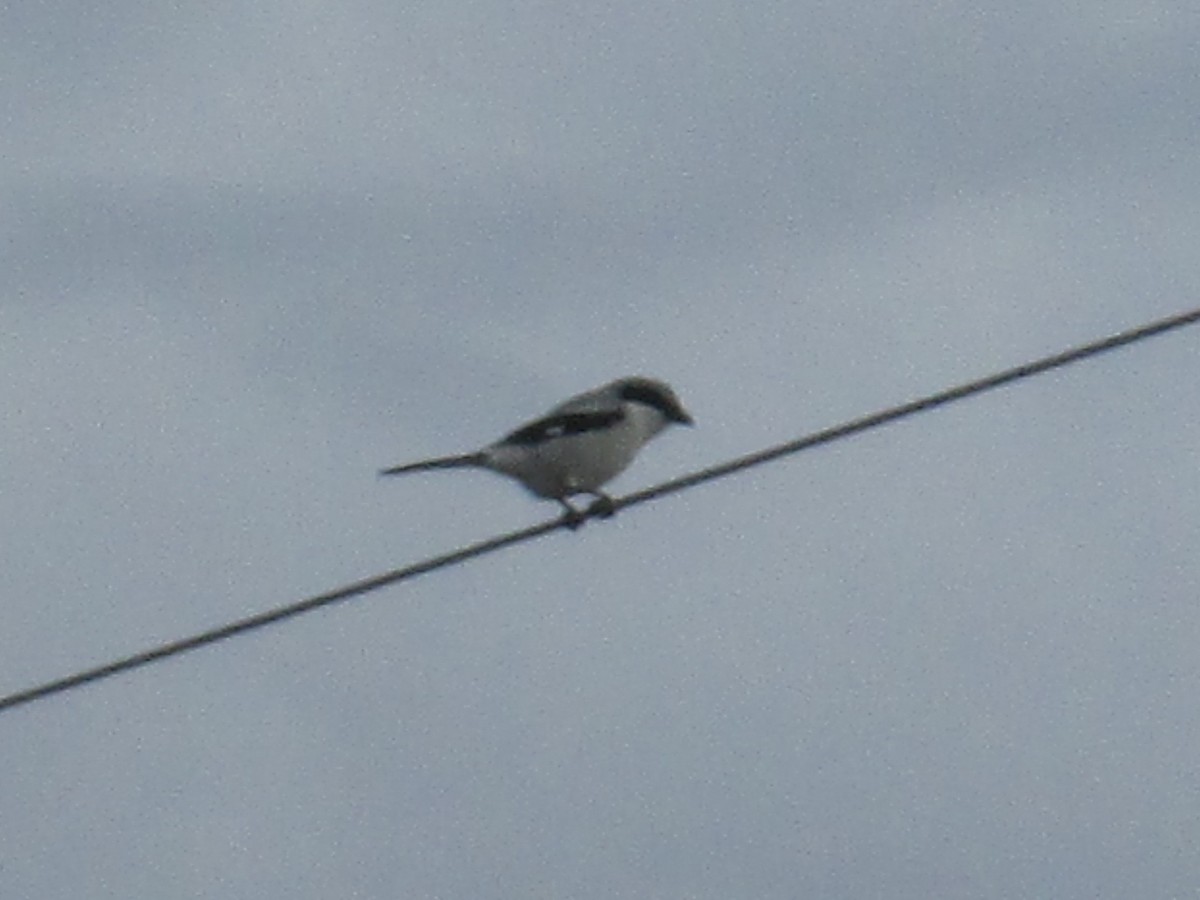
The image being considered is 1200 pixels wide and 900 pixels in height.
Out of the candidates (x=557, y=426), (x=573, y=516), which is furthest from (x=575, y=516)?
(x=557, y=426)

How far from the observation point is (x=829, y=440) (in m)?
9.29

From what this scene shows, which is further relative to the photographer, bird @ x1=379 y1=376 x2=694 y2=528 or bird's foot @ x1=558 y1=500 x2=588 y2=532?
bird @ x1=379 y1=376 x2=694 y2=528

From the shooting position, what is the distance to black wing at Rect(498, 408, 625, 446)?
46.5ft

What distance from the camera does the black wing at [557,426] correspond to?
559 inches

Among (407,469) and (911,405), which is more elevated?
(407,469)

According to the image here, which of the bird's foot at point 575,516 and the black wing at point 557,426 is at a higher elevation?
the black wing at point 557,426

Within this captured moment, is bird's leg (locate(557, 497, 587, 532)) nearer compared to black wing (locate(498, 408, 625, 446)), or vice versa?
bird's leg (locate(557, 497, 587, 532))

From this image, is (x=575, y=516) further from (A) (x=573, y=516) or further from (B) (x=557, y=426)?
(B) (x=557, y=426)

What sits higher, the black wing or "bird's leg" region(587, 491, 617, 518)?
the black wing

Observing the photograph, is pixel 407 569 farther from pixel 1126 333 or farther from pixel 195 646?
pixel 1126 333

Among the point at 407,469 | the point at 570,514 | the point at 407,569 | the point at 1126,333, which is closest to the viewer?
the point at 1126,333

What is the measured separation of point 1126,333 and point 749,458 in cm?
139

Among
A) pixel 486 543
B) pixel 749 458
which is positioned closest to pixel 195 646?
pixel 486 543

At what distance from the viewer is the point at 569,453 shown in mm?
14016
